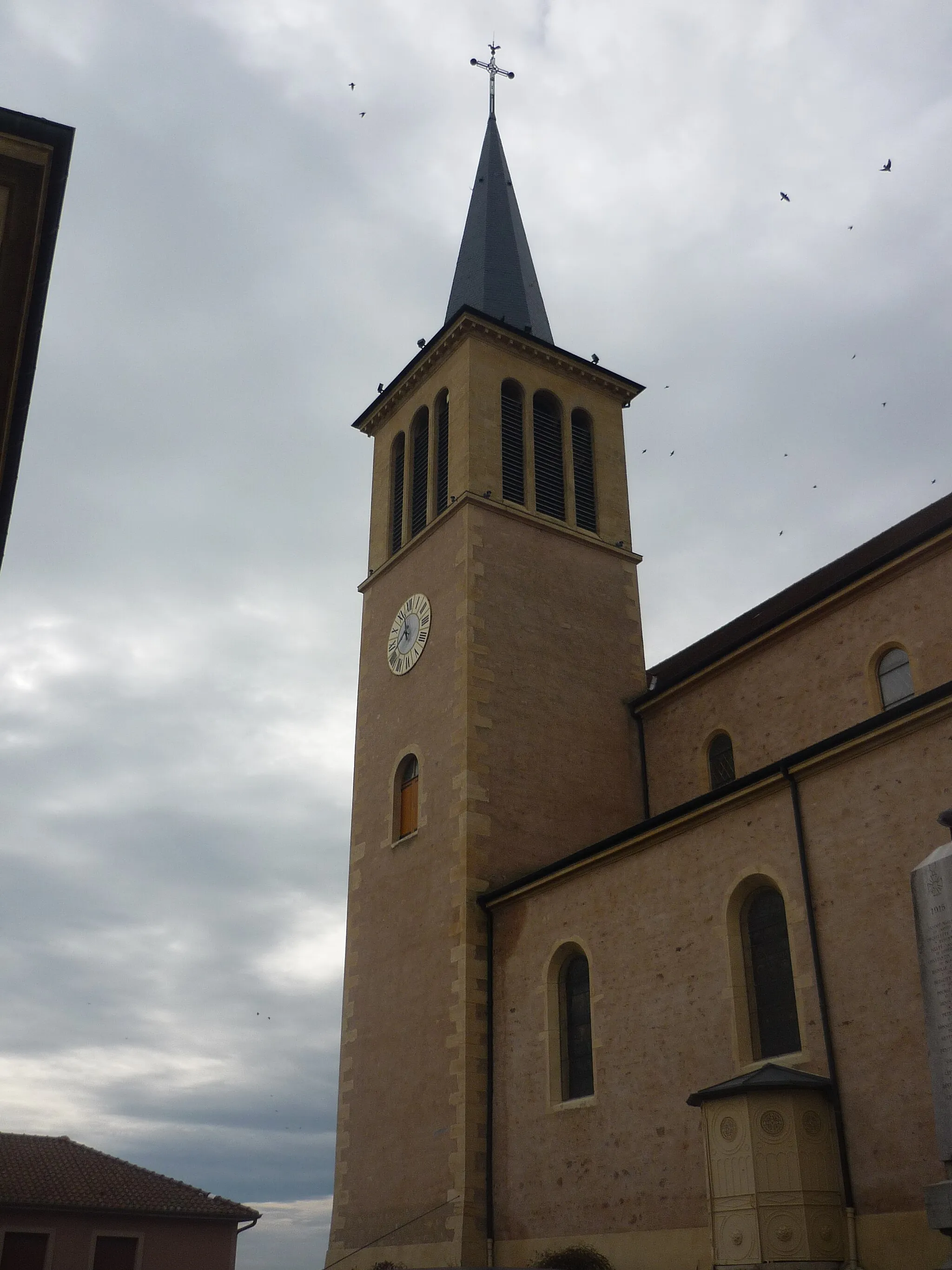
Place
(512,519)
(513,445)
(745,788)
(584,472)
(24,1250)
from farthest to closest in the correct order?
(584,472) < (24,1250) < (513,445) < (512,519) < (745,788)

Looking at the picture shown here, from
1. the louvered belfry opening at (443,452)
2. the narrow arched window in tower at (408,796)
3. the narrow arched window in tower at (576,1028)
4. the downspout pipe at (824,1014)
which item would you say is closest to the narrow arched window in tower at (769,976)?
the downspout pipe at (824,1014)

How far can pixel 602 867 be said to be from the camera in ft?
60.0

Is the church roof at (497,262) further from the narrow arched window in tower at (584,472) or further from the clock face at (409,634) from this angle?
the clock face at (409,634)

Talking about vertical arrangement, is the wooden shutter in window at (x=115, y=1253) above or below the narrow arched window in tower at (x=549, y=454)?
below

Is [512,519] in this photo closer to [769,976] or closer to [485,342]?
[485,342]

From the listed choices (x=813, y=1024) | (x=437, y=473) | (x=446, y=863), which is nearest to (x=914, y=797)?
(x=813, y=1024)

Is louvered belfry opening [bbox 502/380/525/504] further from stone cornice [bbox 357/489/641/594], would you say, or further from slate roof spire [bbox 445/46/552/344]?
slate roof spire [bbox 445/46/552/344]

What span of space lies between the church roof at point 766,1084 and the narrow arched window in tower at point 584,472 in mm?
14843

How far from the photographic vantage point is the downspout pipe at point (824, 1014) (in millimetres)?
12836

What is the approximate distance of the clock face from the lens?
24.8m

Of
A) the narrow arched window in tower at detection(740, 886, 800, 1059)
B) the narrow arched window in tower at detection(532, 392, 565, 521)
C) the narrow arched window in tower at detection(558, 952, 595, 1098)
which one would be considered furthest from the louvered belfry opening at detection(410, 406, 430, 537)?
the narrow arched window in tower at detection(740, 886, 800, 1059)

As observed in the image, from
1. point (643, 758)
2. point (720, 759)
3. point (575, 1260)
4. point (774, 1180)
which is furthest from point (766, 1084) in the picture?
point (643, 758)

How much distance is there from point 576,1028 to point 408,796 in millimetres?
6865

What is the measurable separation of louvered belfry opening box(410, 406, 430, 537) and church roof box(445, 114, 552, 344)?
2586 mm
